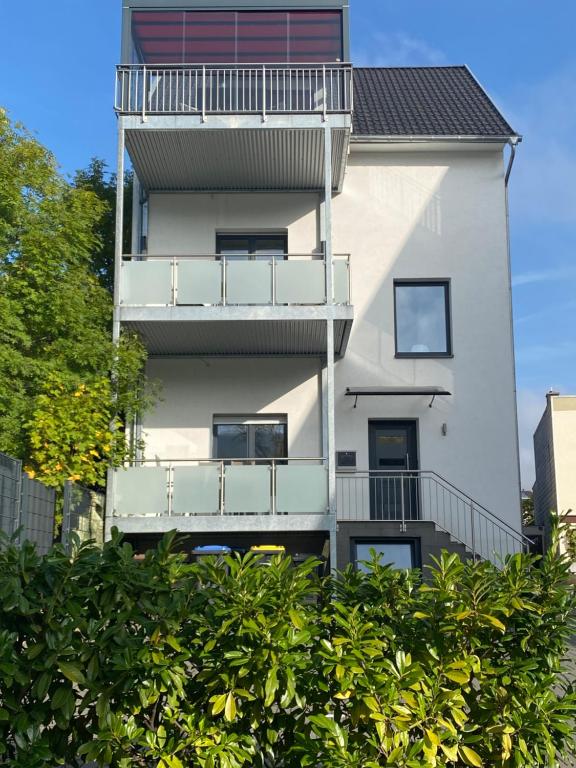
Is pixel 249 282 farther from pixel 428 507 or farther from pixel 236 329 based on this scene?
pixel 428 507

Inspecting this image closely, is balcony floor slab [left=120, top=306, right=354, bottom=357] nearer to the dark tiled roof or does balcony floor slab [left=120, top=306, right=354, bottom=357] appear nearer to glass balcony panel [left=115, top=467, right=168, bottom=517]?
glass balcony panel [left=115, top=467, right=168, bottom=517]

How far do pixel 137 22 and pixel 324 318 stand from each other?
6.47m

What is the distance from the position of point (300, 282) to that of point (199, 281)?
1757 mm

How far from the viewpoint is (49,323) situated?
15.8 m

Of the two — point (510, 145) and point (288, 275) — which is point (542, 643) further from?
point (510, 145)

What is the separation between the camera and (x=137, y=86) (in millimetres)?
16562

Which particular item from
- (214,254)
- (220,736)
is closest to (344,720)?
(220,736)

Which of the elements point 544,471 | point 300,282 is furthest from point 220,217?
point 544,471

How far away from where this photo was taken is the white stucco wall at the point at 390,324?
1777 cm

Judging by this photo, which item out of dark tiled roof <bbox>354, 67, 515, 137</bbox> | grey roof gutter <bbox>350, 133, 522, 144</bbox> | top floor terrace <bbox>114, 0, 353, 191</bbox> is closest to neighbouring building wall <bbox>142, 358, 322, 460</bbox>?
top floor terrace <bbox>114, 0, 353, 191</bbox>

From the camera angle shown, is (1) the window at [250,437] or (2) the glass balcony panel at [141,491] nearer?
(2) the glass balcony panel at [141,491]

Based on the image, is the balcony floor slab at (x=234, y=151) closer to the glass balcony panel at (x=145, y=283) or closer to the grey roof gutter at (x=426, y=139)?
the grey roof gutter at (x=426, y=139)

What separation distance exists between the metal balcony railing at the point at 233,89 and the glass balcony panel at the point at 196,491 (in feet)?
20.2

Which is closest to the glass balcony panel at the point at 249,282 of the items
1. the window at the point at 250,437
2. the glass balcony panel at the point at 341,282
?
the glass balcony panel at the point at 341,282
